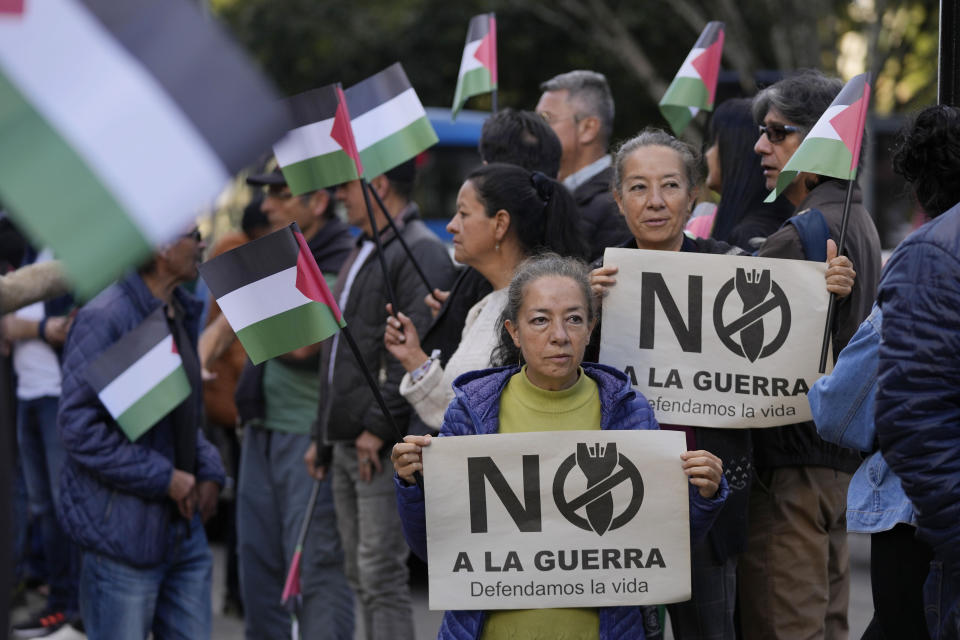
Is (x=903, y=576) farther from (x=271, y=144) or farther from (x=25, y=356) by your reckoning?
(x=25, y=356)

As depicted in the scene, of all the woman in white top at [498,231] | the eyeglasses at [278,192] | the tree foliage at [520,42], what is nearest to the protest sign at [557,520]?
the woman in white top at [498,231]

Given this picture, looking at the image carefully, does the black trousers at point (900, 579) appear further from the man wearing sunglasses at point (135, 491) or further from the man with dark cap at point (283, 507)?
the man with dark cap at point (283, 507)

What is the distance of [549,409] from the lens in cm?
373

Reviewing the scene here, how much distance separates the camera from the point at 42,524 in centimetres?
768

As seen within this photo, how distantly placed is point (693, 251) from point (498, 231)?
2.20 ft

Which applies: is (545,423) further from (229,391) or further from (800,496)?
(229,391)

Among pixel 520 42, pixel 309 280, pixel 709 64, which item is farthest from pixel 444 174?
pixel 309 280

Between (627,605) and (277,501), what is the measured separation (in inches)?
117

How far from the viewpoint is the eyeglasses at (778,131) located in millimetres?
4594

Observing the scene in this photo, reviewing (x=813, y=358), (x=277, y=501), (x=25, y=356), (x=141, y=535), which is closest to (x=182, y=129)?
(x=813, y=358)

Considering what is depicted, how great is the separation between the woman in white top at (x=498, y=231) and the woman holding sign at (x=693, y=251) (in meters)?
0.30

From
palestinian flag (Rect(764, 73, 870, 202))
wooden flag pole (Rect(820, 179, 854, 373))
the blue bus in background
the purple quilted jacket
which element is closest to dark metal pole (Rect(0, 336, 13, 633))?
the purple quilted jacket

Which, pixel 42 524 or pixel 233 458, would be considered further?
pixel 233 458

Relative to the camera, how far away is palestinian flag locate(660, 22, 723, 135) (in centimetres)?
578
